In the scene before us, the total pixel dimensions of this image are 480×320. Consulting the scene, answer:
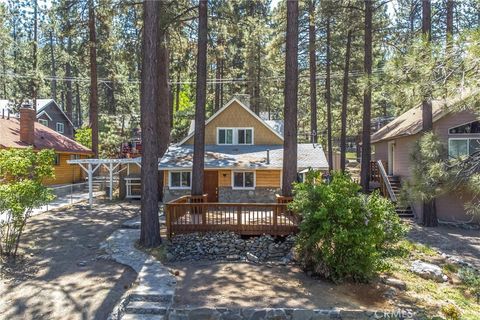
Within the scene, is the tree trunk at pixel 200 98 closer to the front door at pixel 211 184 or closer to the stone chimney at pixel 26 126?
the front door at pixel 211 184

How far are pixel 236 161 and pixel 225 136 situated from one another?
10.2ft

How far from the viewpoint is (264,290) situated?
282 inches

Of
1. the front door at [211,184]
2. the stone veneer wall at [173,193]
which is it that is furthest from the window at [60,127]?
the front door at [211,184]

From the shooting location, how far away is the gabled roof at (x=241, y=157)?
16406 millimetres

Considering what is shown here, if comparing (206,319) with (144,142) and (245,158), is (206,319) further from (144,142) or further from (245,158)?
(245,158)

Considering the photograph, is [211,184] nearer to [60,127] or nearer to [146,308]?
[146,308]

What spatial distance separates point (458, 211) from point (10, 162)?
16.2 meters

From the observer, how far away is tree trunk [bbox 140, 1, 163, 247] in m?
9.87

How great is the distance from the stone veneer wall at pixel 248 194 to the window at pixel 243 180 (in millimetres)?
240

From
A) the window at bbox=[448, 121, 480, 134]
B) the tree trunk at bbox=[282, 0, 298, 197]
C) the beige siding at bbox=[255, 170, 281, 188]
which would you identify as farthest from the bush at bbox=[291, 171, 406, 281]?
the window at bbox=[448, 121, 480, 134]

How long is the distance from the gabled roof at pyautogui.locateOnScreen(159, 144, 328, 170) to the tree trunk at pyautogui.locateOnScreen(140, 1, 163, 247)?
20.8ft

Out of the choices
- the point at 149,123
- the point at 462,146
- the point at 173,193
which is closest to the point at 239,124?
the point at 173,193

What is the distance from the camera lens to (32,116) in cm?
2155

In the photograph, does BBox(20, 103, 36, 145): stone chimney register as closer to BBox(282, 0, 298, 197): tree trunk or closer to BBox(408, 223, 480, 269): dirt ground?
BBox(282, 0, 298, 197): tree trunk
